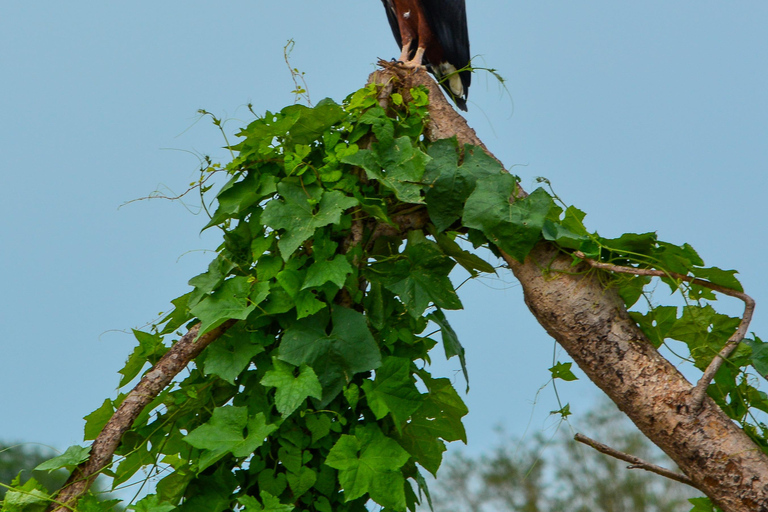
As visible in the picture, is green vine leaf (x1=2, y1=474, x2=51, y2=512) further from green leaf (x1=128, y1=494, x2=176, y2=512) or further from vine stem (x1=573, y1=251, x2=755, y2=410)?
Answer: vine stem (x1=573, y1=251, x2=755, y2=410)

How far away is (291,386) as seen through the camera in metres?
1.56

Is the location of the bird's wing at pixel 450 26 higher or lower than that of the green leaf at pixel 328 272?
higher

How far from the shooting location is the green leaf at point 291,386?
1.53 meters

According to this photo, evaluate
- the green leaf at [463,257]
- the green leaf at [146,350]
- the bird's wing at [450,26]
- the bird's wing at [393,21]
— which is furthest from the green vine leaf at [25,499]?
the bird's wing at [393,21]

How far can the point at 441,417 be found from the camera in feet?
6.10

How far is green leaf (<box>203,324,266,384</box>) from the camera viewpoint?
1677mm

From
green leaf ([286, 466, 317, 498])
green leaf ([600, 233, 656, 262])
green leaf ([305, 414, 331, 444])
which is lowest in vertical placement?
green leaf ([286, 466, 317, 498])

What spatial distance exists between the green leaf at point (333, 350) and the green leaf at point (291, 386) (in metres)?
0.05

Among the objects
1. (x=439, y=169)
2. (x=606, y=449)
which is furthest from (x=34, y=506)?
(x=606, y=449)

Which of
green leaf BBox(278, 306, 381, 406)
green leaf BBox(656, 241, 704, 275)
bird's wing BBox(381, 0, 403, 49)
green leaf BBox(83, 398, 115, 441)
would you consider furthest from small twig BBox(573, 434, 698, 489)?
bird's wing BBox(381, 0, 403, 49)

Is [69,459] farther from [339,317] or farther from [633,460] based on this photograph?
[633,460]

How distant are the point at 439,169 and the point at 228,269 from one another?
2.14ft

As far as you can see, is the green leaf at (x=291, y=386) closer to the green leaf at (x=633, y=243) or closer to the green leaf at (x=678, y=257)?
→ the green leaf at (x=633, y=243)

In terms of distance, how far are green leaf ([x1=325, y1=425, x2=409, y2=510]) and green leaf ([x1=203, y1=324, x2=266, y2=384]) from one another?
324 millimetres
